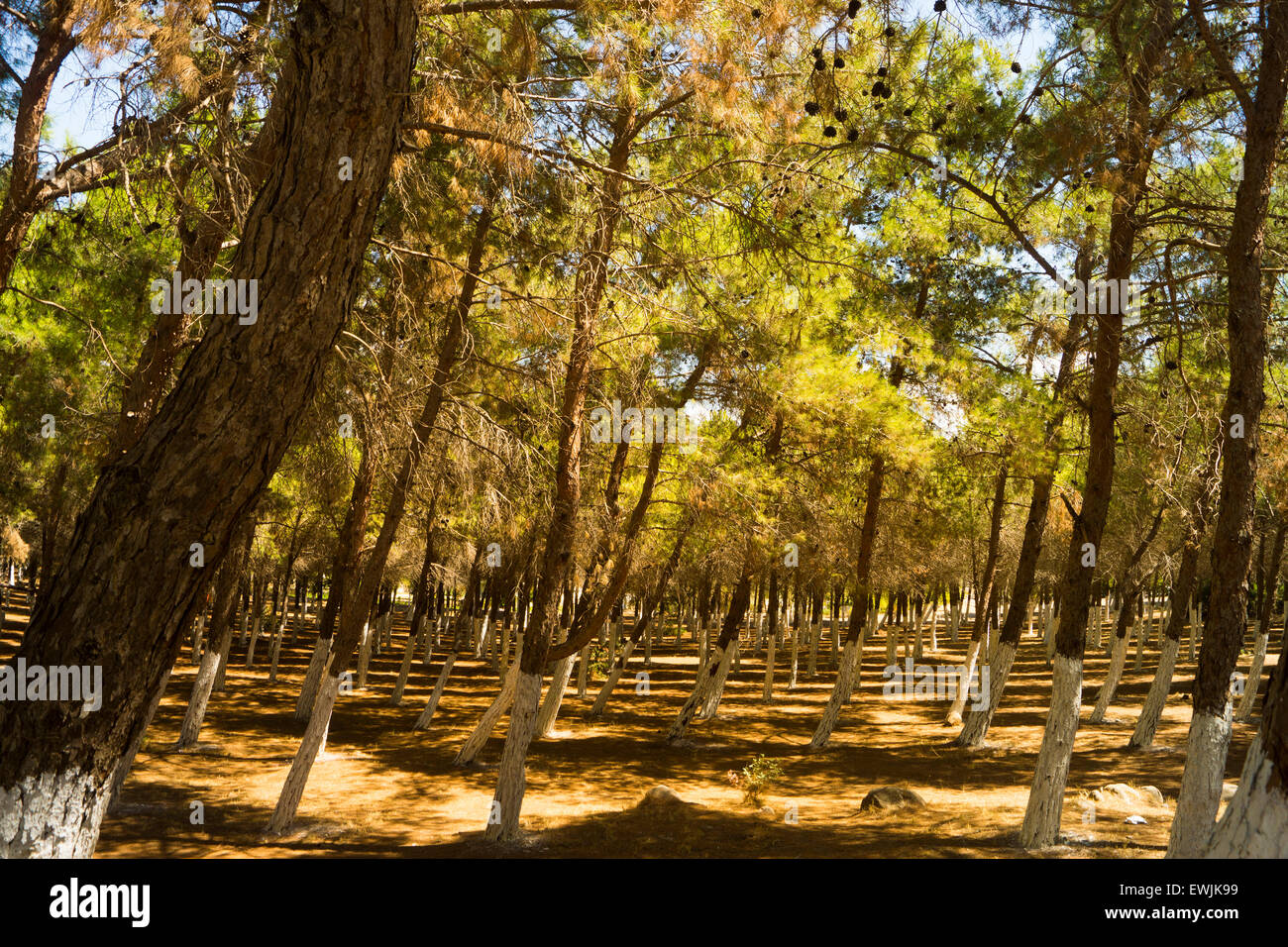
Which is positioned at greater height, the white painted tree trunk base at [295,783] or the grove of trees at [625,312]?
the grove of trees at [625,312]

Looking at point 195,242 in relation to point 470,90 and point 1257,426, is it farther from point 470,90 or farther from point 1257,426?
point 1257,426

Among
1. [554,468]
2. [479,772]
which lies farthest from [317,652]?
[554,468]

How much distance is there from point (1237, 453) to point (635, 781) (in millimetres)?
8533

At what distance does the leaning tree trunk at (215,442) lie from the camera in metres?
2.93

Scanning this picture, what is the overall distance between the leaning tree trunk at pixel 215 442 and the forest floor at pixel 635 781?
6163mm

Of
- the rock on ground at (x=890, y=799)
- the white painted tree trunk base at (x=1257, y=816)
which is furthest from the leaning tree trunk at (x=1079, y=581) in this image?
the white painted tree trunk base at (x=1257, y=816)

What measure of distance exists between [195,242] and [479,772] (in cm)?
841

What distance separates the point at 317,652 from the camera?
50.0 feet

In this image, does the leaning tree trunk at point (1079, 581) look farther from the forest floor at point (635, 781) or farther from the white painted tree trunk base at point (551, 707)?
the white painted tree trunk base at point (551, 707)

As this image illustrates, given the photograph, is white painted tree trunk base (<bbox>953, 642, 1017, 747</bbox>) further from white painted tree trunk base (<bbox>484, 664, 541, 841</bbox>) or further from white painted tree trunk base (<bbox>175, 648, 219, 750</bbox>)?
white painted tree trunk base (<bbox>175, 648, 219, 750</bbox>)

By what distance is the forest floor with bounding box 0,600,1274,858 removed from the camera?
8844 mm

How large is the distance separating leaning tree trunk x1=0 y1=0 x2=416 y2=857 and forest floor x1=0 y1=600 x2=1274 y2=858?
6163 mm

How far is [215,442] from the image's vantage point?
9.98ft

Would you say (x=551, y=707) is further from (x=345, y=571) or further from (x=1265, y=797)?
(x=1265, y=797)
